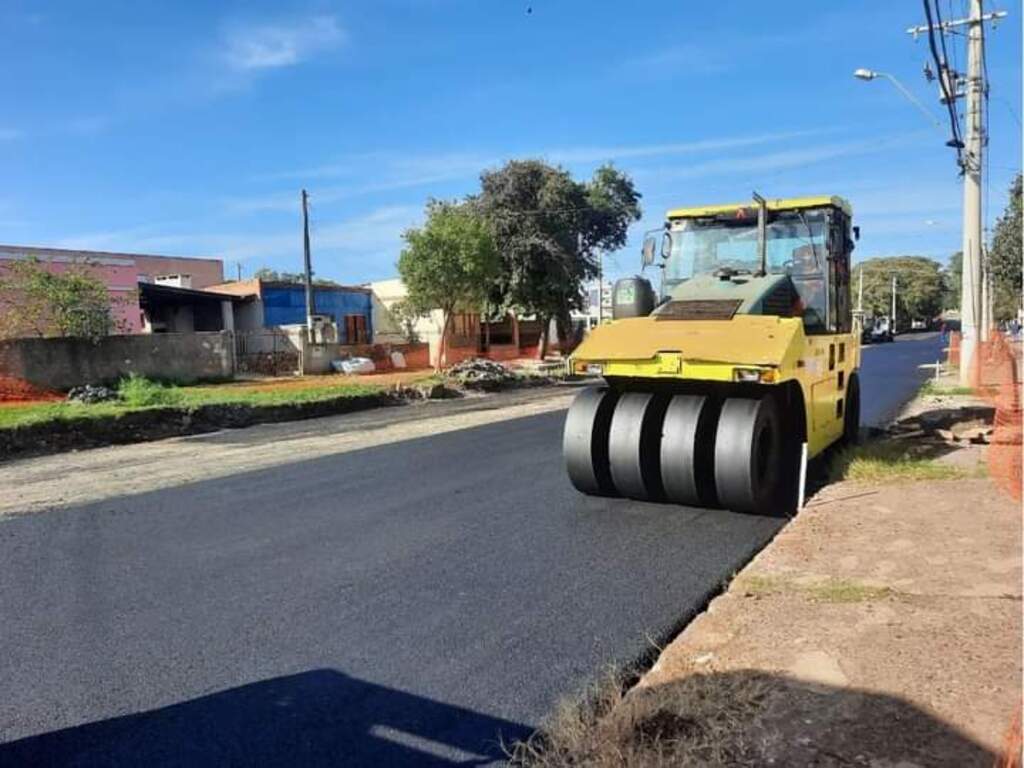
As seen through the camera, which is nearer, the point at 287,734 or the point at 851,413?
the point at 287,734

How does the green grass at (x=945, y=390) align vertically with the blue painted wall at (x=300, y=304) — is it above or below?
below

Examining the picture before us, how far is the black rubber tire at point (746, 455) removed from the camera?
22.3 ft

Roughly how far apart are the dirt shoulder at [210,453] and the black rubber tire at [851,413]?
672 centimetres

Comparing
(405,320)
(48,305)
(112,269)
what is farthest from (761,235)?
(405,320)

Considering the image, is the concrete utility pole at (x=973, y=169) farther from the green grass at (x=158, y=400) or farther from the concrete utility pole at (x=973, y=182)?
the green grass at (x=158, y=400)

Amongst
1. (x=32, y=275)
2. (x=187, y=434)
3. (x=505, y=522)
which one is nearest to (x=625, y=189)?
(x=32, y=275)

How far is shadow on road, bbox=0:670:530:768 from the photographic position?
10.6 feet

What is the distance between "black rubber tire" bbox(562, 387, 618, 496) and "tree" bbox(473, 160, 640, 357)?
1076 inches

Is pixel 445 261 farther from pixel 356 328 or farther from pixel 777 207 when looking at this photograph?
pixel 777 207

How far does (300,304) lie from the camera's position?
3806 centimetres

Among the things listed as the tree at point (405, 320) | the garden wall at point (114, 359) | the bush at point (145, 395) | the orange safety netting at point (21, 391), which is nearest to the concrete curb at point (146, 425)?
the bush at point (145, 395)

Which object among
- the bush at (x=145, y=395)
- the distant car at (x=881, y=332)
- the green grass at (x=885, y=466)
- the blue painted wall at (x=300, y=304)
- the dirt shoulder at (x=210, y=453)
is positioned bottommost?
the dirt shoulder at (x=210, y=453)

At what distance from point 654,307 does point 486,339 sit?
103 feet

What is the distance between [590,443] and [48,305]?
21.8 m
